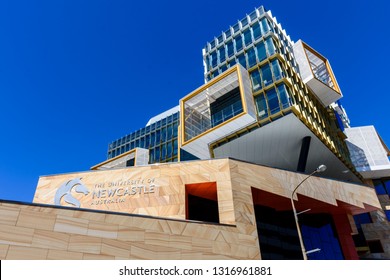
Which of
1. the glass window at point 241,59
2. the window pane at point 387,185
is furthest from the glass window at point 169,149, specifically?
the window pane at point 387,185

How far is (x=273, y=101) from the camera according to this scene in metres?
32.8

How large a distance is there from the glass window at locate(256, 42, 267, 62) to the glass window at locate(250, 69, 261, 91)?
185 cm

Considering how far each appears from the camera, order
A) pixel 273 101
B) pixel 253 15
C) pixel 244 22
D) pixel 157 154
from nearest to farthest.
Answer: pixel 273 101
pixel 253 15
pixel 244 22
pixel 157 154

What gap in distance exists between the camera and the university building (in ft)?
46.4

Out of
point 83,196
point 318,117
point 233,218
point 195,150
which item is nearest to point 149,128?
point 195,150

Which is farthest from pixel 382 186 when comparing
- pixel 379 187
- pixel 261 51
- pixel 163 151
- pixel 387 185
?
pixel 163 151

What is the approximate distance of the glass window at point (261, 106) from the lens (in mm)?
33094

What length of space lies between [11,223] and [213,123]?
28.0m

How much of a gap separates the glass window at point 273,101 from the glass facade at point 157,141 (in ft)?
90.4

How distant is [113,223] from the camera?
14.6m

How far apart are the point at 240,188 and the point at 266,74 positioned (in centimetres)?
1997

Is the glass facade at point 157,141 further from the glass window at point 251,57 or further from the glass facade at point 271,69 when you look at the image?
the glass window at point 251,57

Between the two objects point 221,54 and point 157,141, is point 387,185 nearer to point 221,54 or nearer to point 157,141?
point 221,54

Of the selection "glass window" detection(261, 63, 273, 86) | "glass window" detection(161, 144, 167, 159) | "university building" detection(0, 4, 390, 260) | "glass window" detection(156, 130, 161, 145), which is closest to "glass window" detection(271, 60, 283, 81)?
"university building" detection(0, 4, 390, 260)
